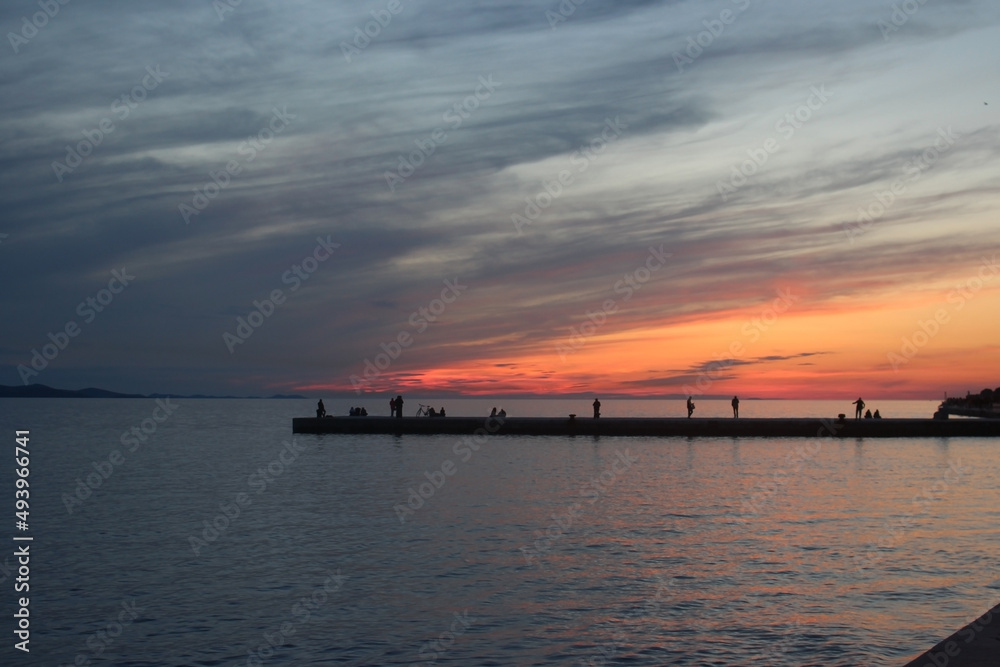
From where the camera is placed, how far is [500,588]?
22000mm

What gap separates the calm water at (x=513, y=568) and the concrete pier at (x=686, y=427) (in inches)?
971

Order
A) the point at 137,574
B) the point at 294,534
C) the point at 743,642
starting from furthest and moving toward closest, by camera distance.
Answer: the point at 294,534
the point at 137,574
the point at 743,642

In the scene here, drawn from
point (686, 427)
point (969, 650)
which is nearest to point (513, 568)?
point (969, 650)

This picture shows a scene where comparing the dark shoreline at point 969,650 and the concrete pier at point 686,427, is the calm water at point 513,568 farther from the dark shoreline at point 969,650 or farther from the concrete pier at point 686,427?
the concrete pier at point 686,427

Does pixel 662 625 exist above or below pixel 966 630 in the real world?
below

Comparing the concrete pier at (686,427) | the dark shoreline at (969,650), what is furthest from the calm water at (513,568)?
the concrete pier at (686,427)

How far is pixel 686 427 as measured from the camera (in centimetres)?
7581

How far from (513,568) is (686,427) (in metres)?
53.8

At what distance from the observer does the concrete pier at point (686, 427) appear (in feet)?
242

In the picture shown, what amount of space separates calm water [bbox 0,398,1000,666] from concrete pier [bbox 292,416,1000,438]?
24.7m

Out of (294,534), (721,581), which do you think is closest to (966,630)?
(721,581)

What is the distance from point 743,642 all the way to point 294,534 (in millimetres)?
17465

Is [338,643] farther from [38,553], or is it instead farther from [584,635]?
[38,553]

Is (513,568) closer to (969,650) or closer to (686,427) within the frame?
(969,650)
